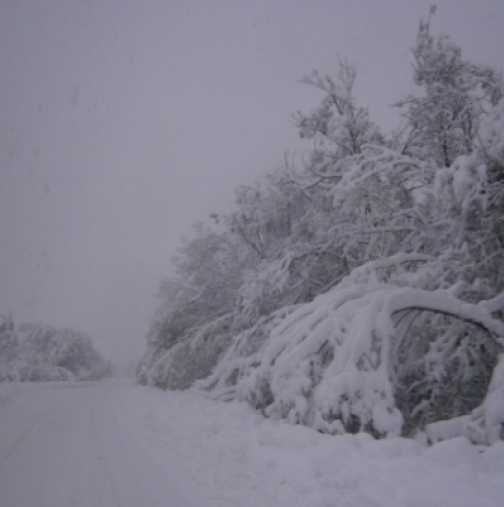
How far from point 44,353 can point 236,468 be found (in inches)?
2112

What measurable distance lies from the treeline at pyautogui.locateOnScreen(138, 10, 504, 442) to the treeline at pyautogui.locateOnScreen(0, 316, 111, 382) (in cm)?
3619

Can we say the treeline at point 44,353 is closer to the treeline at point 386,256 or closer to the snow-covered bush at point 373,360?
the treeline at point 386,256

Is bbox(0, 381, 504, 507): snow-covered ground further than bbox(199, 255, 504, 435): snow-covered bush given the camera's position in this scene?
No

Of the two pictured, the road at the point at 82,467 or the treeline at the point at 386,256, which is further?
the treeline at the point at 386,256

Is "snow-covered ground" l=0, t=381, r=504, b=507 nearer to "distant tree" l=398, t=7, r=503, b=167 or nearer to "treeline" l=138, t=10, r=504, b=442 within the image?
"treeline" l=138, t=10, r=504, b=442

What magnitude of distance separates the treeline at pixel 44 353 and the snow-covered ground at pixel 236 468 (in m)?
37.2

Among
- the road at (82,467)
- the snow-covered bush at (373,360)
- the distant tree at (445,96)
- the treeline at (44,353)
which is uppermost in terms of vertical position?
the distant tree at (445,96)

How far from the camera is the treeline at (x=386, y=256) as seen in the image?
484cm

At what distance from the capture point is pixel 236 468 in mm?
4328

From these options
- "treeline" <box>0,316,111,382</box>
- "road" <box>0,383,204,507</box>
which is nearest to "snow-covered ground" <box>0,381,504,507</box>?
"road" <box>0,383,204,507</box>

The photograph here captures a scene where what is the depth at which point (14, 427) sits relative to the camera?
8.04m

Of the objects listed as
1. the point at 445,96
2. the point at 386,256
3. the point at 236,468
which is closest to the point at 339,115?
the point at 445,96

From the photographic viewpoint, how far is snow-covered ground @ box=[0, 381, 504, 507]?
293 centimetres

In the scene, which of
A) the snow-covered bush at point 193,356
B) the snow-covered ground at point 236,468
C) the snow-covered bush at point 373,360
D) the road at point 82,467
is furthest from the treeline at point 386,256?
the road at point 82,467
